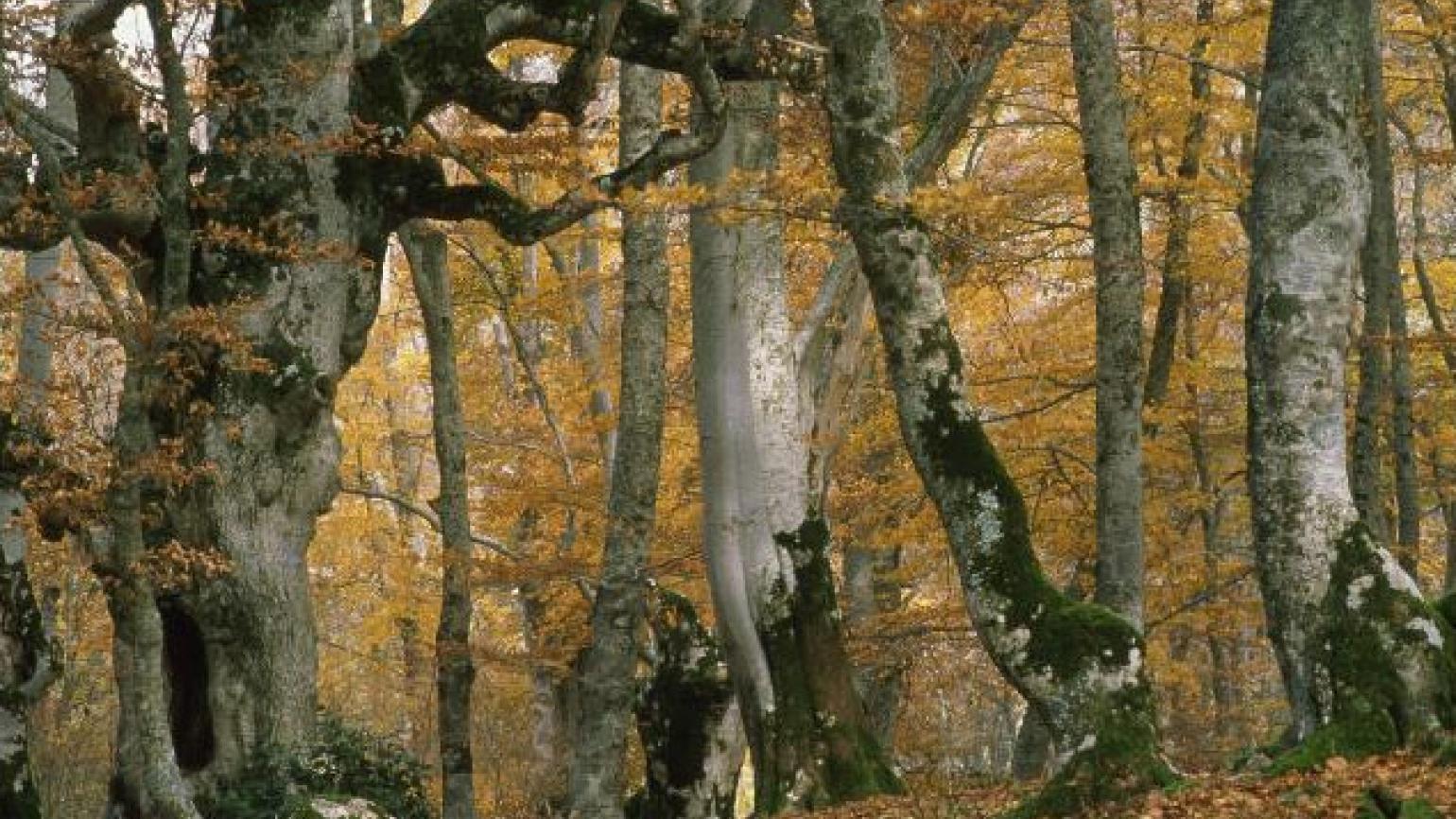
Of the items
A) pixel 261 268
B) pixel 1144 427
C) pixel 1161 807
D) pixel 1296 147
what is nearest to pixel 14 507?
pixel 261 268

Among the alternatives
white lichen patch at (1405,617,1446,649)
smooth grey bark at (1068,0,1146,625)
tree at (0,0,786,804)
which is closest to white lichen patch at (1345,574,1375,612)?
white lichen patch at (1405,617,1446,649)

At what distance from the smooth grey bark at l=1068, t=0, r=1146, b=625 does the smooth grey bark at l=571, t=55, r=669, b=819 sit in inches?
126

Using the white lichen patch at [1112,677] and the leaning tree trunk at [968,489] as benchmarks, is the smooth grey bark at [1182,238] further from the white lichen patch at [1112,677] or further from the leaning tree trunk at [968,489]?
the white lichen patch at [1112,677]

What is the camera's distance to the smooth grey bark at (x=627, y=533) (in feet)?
33.6

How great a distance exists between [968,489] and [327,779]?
3.94 meters

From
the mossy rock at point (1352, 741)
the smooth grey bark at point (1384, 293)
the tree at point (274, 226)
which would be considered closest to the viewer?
the mossy rock at point (1352, 741)

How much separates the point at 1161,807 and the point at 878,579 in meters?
12.3

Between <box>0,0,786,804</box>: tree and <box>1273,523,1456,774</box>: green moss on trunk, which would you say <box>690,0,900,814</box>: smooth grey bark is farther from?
<box>1273,523,1456,774</box>: green moss on trunk

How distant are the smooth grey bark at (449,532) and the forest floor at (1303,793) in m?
5.79

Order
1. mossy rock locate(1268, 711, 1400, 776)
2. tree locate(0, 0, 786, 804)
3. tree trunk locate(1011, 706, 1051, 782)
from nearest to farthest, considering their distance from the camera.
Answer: mossy rock locate(1268, 711, 1400, 776) → tree locate(0, 0, 786, 804) → tree trunk locate(1011, 706, 1051, 782)

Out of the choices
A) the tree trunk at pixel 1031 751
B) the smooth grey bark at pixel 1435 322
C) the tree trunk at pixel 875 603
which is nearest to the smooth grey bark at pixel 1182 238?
the smooth grey bark at pixel 1435 322

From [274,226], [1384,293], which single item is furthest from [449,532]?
[1384,293]

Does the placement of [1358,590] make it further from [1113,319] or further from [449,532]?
[449,532]

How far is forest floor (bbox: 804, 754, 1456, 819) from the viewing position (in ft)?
18.0
